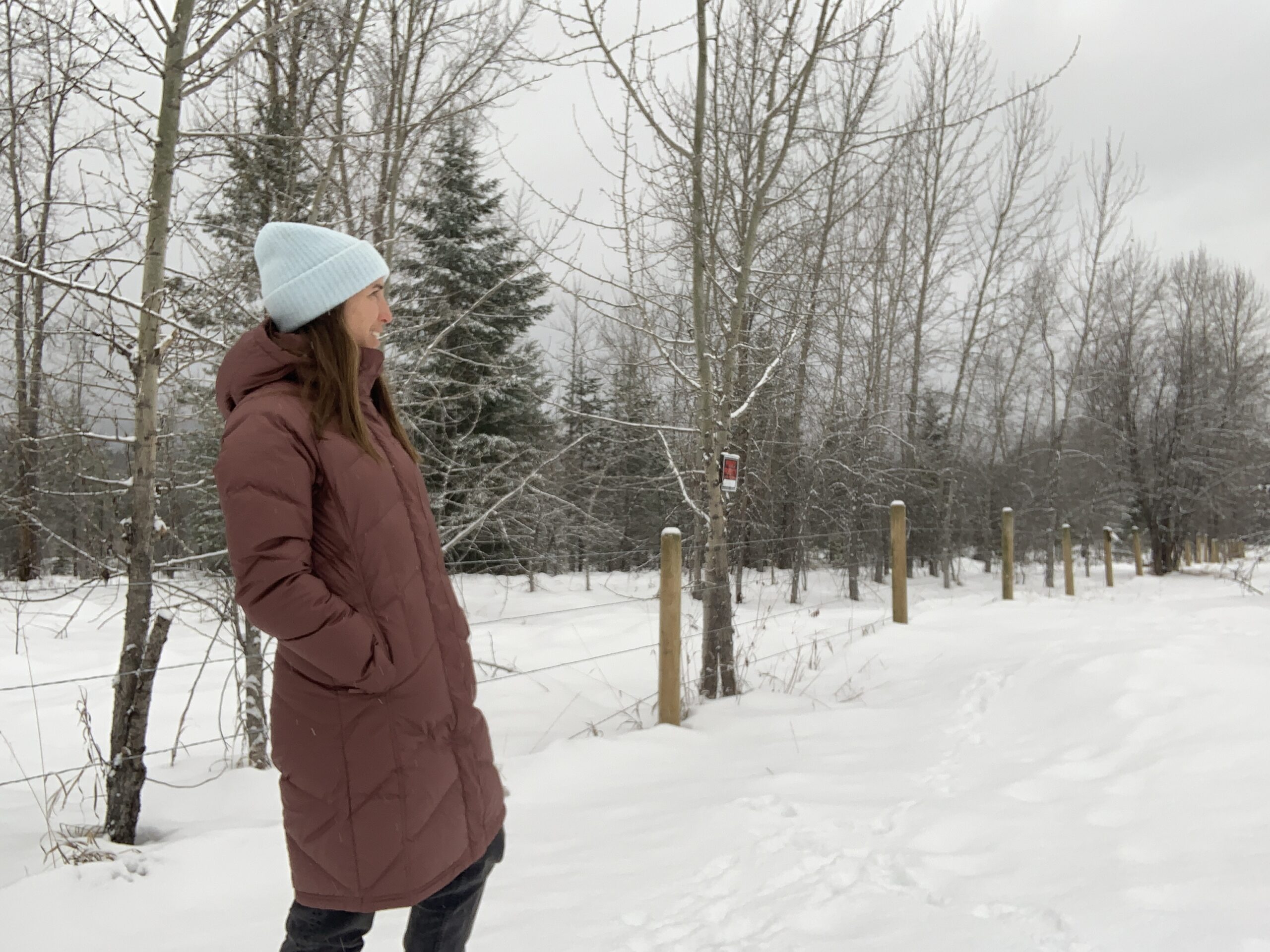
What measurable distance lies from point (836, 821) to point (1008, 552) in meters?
8.85

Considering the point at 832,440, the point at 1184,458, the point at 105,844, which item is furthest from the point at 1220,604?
the point at 1184,458

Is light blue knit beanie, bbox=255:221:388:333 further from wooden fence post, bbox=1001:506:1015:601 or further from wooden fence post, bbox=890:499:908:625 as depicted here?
wooden fence post, bbox=1001:506:1015:601

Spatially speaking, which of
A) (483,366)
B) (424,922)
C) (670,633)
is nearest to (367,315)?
(424,922)

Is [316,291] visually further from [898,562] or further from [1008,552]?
[1008,552]

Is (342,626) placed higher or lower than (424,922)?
higher

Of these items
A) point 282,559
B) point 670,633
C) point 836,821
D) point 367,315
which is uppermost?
point 367,315

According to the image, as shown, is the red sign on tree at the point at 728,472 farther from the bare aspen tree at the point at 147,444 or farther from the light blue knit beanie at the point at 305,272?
the light blue knit beanie at the point at 305,272

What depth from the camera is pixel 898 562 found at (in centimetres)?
761

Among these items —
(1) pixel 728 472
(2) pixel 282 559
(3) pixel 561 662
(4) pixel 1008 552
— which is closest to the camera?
(2) pixel 282 559

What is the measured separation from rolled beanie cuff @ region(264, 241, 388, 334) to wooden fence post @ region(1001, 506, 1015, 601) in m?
10.1

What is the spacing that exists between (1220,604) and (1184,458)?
68.1 ft

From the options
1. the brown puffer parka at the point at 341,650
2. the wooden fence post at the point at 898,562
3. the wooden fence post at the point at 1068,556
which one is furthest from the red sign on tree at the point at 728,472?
the wooden fence post at the point at 1068,556

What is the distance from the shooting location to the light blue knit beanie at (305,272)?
1.56 meters

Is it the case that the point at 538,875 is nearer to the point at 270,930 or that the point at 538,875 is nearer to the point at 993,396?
the point at 270,930
